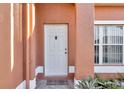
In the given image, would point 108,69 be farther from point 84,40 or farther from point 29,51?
point 29,51

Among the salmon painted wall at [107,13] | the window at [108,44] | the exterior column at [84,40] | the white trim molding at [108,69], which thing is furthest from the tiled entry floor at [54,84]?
the salmon painted wall at [107,13]

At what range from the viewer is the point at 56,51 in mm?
11312

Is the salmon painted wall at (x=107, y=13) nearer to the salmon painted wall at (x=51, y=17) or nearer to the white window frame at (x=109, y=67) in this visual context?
the white window frame at (x=109, y=67)

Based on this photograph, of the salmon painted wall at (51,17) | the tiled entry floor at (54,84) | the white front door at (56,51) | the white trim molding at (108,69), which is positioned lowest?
the tiled entry floor at (54,84)

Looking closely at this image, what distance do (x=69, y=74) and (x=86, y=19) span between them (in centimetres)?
359

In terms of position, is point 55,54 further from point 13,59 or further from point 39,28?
point 13,59

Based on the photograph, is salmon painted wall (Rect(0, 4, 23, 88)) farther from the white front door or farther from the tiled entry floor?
the white front door

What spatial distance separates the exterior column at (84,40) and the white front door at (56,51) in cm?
282

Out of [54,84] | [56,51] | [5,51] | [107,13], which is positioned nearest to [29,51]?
[54,84]

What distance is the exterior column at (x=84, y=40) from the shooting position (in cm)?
838

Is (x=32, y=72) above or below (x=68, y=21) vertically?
below

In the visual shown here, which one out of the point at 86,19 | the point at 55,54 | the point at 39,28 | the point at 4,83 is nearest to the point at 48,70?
the point at 55,54

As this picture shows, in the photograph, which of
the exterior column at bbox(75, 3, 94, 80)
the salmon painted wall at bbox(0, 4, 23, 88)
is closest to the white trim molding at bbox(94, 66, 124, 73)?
the exterior column at bbox(75, 3, 94, 80)

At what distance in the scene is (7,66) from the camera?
563 centimetres
